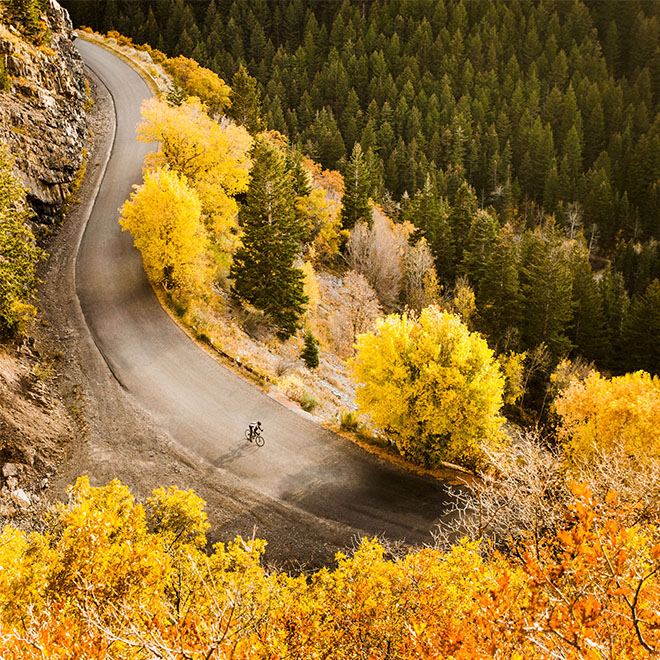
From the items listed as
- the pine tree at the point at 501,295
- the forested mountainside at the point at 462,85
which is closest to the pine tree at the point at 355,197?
the pine tree at the point at 501,295

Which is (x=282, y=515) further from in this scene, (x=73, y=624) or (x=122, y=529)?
(x=73, y=624)

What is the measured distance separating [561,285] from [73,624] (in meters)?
45.7

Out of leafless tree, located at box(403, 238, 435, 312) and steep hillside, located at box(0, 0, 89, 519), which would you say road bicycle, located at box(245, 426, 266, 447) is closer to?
steep hillside, located at box(0, 0, 89, 519)

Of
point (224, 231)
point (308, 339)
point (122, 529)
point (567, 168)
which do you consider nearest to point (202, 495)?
point (122, 529)

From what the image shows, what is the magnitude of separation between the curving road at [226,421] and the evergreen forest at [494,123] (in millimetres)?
27064

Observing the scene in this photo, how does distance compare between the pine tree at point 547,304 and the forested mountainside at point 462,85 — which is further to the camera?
the forested mountainside at point 462,85

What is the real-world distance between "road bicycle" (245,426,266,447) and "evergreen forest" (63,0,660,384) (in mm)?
30077

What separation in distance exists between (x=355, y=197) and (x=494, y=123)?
2574 inches

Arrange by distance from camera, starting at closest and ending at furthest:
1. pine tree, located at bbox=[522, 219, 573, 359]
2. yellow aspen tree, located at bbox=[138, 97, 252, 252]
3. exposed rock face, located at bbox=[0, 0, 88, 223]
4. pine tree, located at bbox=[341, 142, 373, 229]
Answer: exposed rock face, located at bbox=[0, 0, 88, 223] → yellow aspen tree, located at bbox=[138, 97, 252, 252] → pine tree, located at bbox=[522, 219, 573, 359] → pine tree, located at bbox=[341, 142, 373, 229]

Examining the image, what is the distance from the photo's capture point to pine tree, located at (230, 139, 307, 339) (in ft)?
104

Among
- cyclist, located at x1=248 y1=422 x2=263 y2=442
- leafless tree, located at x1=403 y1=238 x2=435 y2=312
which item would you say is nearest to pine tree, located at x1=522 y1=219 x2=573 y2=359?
leafless tree, located at x1=403 y1=238 x2=435 y2=312

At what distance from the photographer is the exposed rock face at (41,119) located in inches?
1204

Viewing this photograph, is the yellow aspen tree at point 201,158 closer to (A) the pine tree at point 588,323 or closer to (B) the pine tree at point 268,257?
(B) the pine tree at point 268,257

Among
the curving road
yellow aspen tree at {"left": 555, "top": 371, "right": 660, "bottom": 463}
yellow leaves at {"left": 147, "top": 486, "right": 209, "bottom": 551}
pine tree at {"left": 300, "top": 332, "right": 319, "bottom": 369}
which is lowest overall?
pine tree at {"left": 300, "top": 332, "right": 319, "bottom": 369}
